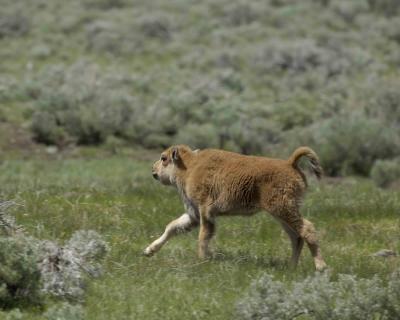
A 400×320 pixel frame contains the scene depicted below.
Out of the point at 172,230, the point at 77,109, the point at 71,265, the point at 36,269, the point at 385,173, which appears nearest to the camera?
the point at 36,269

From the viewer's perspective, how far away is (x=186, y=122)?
24.9 metres

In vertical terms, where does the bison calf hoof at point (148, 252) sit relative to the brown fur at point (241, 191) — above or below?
below

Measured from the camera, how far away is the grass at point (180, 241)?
26.5ft

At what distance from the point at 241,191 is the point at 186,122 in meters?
15.0

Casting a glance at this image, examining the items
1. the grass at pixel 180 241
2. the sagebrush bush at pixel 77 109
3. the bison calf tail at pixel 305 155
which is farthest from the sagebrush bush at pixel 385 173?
the bison calf tail at pixel 305 155

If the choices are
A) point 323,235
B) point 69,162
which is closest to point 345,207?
point 323,235

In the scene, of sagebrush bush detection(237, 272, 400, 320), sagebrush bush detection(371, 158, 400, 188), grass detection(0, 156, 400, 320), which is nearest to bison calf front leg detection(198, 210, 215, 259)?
grass detection(0, 156, 400, 320)

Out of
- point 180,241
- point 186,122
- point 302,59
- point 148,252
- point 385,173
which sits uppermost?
point 148,252

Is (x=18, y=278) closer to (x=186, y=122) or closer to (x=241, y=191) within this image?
(x=241, y=191)

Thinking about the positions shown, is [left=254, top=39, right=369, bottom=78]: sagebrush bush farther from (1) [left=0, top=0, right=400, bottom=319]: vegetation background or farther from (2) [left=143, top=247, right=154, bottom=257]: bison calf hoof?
(2) [left=143, top=247, right=154, bottom=257]: bison calf hoof

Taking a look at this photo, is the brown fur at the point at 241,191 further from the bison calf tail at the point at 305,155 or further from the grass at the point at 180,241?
the grass at the point at 180,241

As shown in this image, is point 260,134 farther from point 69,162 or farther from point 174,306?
point 174,306

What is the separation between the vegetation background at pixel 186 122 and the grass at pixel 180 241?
0.03m

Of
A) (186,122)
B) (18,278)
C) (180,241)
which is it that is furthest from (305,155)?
Result: (186,122)
